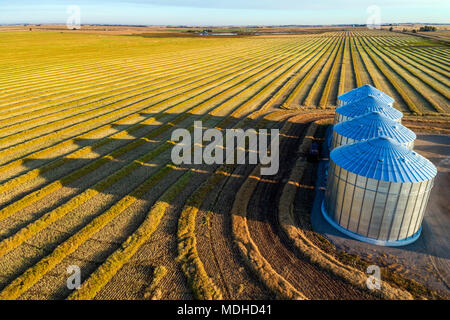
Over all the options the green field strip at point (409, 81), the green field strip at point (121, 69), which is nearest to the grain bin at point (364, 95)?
the green field strip at point (409, 81)

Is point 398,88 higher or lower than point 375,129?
lower

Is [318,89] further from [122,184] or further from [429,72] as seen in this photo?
[122,184]

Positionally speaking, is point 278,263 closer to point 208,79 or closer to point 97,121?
point 97,121

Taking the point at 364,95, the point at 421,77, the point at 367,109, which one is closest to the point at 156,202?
the point at 367,109

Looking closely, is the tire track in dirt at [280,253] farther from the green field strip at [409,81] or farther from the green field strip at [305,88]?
the green field strip at [409,81]

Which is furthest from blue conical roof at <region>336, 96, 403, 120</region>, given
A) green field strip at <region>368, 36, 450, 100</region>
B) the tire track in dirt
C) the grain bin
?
green field strip at <region>368, 36, 450, 100</region>

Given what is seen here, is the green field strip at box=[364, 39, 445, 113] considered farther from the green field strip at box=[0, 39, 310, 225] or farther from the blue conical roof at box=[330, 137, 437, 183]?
the green field strip at box=[0, 39, 310, 225]
